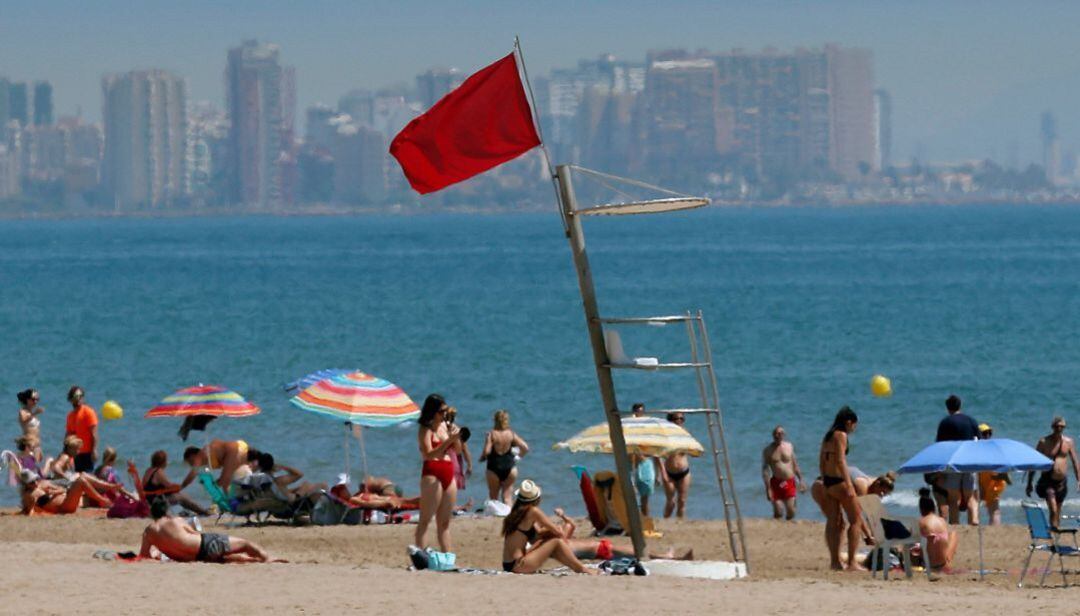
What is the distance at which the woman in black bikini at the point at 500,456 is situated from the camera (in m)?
18.1

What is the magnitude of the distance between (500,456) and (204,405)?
3029 millimetres

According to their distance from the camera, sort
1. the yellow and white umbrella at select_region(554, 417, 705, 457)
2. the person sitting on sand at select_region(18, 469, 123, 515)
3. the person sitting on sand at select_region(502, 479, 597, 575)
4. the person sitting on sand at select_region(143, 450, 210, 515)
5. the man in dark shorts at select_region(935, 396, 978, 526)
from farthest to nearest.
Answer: the person sitting on sand at select_region(18, 469, 123, 515), the person sitting on sand at select_region(143, 450, 210, 515), the man in dark shorts at select_region(935, 396, 978, 526), the yellow and white umbrella at select_region(554, 417, 705, 457), the person sitting on sand at select_region(502, 479, 597, 575)

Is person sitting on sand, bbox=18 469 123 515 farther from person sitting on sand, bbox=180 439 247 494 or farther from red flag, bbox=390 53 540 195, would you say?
red flag, bbox=390 53 540 195

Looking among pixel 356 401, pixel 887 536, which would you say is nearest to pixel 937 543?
pixel 887 536

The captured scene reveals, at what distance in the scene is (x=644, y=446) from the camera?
663 inches

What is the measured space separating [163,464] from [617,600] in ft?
24.3

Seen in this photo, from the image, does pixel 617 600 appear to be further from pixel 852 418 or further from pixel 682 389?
pixel 682 389

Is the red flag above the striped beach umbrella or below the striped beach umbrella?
above

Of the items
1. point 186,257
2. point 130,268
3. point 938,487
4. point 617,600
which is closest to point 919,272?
point 130,268

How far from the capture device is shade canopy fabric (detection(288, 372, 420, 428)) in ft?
57.9

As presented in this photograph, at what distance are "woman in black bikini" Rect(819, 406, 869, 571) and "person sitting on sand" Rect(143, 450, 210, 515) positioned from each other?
647 centimetres

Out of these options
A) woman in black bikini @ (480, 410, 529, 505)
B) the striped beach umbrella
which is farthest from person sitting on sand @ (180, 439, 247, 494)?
woman in black bikini @ (480, 410, 529, 505)

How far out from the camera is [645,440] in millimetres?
16875

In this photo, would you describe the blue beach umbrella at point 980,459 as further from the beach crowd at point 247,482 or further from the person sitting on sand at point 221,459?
the person sitting on sand at point 221,459
